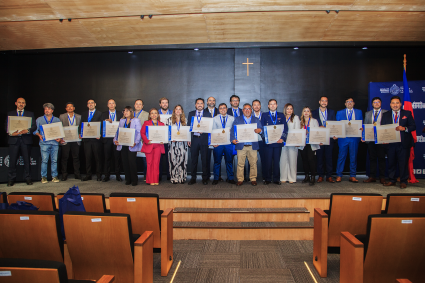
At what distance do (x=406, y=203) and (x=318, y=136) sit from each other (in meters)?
2.85

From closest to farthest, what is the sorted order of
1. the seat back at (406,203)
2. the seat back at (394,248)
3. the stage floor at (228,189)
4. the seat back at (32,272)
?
the seat back at (32,272) < the seat back at (394,248) < the seat back at (406,203) < the stage floor at (228,189)

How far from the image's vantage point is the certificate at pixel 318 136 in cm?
506

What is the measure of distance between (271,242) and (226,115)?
275 cm

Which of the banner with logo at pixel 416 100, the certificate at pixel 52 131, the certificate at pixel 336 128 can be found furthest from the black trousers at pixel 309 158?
the certificate at pixel 52 131

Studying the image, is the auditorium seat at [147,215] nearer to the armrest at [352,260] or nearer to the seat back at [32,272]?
the seat back at [32,272]

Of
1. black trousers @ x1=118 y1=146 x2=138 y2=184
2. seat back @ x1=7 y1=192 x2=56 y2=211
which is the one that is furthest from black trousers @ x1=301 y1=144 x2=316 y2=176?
seat back @ x1=7 y1=192 x2=56 y2=211

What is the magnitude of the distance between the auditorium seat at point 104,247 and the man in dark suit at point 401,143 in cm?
511

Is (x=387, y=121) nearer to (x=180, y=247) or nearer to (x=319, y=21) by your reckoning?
(x=319, y=21)

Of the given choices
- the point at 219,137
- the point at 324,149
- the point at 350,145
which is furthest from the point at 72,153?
the point at 350,145

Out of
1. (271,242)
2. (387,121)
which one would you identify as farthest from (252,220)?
(387,121)

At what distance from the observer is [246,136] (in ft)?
15.9

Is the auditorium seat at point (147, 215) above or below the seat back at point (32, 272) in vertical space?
below

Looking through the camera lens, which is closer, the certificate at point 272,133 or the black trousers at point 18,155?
the certificate at point 272,133

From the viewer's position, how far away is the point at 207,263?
8.85 feet
